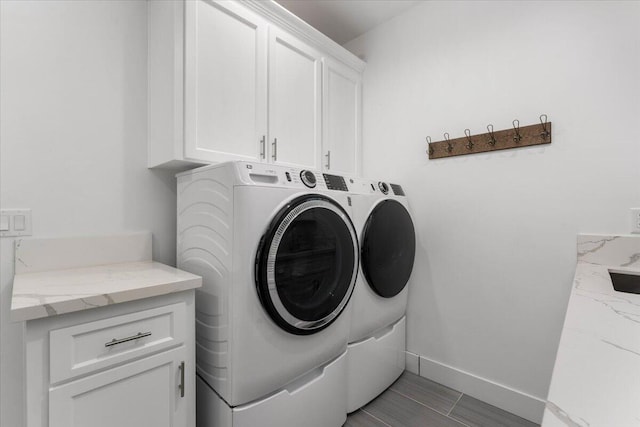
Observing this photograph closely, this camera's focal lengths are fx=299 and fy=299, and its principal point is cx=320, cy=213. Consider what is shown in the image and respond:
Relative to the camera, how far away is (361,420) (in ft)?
5.36

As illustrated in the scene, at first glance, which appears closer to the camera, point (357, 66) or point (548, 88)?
point (548, 88)

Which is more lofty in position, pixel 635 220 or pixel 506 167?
pixel 506 167

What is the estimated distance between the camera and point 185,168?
170 centimetres

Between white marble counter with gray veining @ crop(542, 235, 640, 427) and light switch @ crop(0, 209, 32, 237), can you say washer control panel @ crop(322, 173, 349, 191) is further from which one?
light switch @ crop(0, 209, 32, 237)

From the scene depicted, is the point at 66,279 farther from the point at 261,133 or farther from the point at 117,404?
the point at 261,133

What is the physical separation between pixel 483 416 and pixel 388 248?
3.45 feet

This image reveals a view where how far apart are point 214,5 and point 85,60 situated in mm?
696

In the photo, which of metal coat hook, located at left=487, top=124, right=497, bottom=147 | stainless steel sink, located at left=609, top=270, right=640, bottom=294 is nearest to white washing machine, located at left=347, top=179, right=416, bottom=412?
metal coat hook, located at left=487, top=124, right=497, bottom=147

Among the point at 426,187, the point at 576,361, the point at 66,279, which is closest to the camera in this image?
the point at 576,361

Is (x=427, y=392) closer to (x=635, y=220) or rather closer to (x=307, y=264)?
(x=307, y=264)

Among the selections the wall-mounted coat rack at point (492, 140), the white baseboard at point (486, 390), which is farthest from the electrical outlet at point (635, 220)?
the white baseboard at point (486, 390)

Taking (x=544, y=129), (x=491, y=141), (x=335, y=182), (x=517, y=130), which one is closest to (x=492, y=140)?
(x=491, y=141)

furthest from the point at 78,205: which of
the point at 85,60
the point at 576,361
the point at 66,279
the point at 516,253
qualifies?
the point at 516,253

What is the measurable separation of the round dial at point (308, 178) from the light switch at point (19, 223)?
4.09ft
